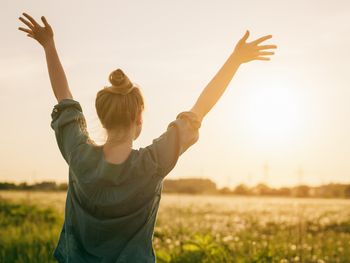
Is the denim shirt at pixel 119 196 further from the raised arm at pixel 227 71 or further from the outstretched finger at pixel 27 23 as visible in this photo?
the outstretched finger at pixel 27 23

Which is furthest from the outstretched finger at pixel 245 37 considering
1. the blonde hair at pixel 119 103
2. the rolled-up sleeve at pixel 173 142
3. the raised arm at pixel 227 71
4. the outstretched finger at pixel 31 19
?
the outstretched finger at pixel 31 19

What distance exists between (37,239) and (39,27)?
586 cm

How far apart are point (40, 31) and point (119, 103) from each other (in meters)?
0.98

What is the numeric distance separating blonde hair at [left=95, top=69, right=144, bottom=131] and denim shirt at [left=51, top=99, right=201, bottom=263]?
0.46 ft

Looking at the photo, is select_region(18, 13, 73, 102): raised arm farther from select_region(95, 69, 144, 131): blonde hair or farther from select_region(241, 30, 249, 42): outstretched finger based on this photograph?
select_region(241, 30, 249, 42): outstretched finger

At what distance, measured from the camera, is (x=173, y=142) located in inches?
95.4

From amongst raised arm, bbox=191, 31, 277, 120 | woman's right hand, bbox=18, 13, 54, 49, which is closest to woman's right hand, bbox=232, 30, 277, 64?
raised arm, bbox=191, 31, 277, 120

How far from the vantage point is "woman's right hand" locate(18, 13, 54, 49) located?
310 cm

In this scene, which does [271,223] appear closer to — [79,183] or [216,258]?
[216,258]

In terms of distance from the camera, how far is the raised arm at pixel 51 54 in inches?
113

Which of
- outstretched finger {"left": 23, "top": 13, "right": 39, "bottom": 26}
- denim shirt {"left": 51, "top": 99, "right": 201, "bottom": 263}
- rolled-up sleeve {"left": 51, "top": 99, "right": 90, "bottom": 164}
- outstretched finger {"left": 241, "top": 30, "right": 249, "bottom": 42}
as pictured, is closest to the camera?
denim shirt {"left": 51, "top": 99, "right": 201, "bottom": 263}

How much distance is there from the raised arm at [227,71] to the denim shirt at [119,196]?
4.8 inches

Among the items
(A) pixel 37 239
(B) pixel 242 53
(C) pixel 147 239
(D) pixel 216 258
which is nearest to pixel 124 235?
(C) pixel 147 239

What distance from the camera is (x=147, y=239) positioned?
248 centimetres
